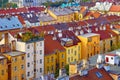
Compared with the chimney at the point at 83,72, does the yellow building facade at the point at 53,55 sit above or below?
below

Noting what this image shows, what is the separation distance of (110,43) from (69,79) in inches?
1381

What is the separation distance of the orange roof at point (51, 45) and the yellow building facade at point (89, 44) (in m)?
5.20

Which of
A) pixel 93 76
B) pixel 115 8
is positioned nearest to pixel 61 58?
pixel 93 76

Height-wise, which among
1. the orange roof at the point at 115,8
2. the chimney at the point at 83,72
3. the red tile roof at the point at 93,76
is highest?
the chimney at the point at 83,72

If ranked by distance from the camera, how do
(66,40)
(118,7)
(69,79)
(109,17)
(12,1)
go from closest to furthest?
(69,79) < (66,40) < (109,17) < (118,7) < (12,1)

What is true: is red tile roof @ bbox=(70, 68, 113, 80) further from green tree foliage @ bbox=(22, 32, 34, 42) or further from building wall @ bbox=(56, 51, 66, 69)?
building wall @ bbox=(56, 51, 66, 69)

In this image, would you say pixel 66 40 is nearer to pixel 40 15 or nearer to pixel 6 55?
pixel 6 55

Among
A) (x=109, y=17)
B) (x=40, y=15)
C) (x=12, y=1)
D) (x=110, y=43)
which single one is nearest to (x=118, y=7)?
(x=109, y=17)

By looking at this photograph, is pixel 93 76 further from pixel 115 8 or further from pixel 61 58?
pixel 115 8

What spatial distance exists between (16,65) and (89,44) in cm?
1732

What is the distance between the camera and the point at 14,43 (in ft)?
174

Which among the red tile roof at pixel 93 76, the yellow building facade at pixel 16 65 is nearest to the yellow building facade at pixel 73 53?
the yellow building facade at pixel 16 65

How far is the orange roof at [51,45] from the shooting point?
58362 mm

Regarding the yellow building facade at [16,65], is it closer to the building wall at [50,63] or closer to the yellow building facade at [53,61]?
the building wall at [50,63]
